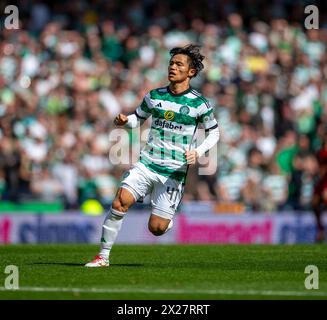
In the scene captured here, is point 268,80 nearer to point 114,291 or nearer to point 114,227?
point 114,227

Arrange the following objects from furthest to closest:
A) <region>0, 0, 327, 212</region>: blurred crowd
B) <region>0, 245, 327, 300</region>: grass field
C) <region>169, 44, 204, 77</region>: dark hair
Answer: <region>0, 0, 327, 212</region>: blurred crowd, <region>169, 44, 204, 77</region>: dark hair, <region>0, 245, 327, 300</region>: grass field

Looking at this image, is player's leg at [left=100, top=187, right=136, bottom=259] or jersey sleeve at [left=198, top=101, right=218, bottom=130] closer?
player's leg at [left=100, top=187, right=136, bottom=259]

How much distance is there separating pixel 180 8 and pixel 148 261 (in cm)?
1445

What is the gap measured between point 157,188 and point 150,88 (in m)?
11.6

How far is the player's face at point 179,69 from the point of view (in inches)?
576

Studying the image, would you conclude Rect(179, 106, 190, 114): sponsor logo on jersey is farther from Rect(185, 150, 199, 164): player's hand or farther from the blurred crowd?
the blurred crowd

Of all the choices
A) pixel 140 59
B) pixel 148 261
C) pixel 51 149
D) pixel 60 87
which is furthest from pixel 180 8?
pixel 148 261

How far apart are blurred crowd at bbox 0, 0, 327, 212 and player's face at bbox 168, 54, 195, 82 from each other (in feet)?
29.1

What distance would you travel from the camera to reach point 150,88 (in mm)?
26094

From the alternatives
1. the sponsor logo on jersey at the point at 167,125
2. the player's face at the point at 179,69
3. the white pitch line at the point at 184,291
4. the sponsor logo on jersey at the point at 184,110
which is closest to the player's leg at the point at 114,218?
the sponsor logo on jersey at the point at 167,125

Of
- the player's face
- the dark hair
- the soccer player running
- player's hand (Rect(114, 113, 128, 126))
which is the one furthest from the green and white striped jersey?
player's hand (Rect(114, 113, 128, 126))

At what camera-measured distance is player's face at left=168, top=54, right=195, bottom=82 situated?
14625 millimetres

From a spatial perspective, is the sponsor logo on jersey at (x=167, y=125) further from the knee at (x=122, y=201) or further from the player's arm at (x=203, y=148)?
the knee at (x=122, y=201)
